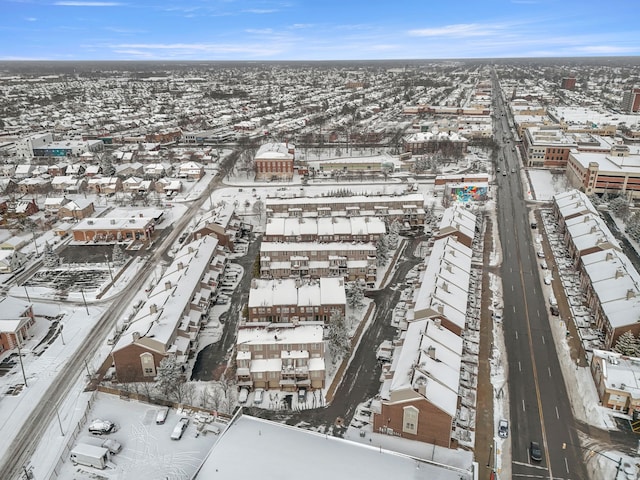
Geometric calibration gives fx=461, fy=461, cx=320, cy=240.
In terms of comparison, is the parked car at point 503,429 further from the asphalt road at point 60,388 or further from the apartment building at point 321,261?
the asphalt road at point 60,388

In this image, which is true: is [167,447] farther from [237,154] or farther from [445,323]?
[237,154]

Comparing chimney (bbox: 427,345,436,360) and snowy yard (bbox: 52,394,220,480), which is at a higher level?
chimney (bbox: 427,345,436,360)

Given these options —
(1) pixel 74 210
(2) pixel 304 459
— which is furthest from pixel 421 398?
(1) pixel 74 210

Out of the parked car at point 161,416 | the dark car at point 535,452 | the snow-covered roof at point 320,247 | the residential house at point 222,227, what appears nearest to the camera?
the dark car at point 535,452

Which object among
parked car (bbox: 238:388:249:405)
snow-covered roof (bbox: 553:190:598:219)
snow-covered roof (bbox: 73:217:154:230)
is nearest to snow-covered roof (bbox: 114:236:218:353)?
parked car (bbox: 238:388:249:405)

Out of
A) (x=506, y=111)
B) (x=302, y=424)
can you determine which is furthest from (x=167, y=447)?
(x=506, y=111)

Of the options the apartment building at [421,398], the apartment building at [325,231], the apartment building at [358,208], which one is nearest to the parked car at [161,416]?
the apartment building at [421,398]

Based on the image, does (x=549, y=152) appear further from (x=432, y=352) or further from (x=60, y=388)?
(x=60, y=388)

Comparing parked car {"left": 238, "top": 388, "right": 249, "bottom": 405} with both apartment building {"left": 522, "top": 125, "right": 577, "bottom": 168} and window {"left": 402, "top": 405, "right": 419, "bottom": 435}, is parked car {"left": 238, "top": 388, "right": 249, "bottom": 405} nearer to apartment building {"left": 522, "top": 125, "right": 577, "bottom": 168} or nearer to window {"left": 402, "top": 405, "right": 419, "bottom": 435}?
window {"left": 402, "top": 405, "right": 419, "bottom": 435}
